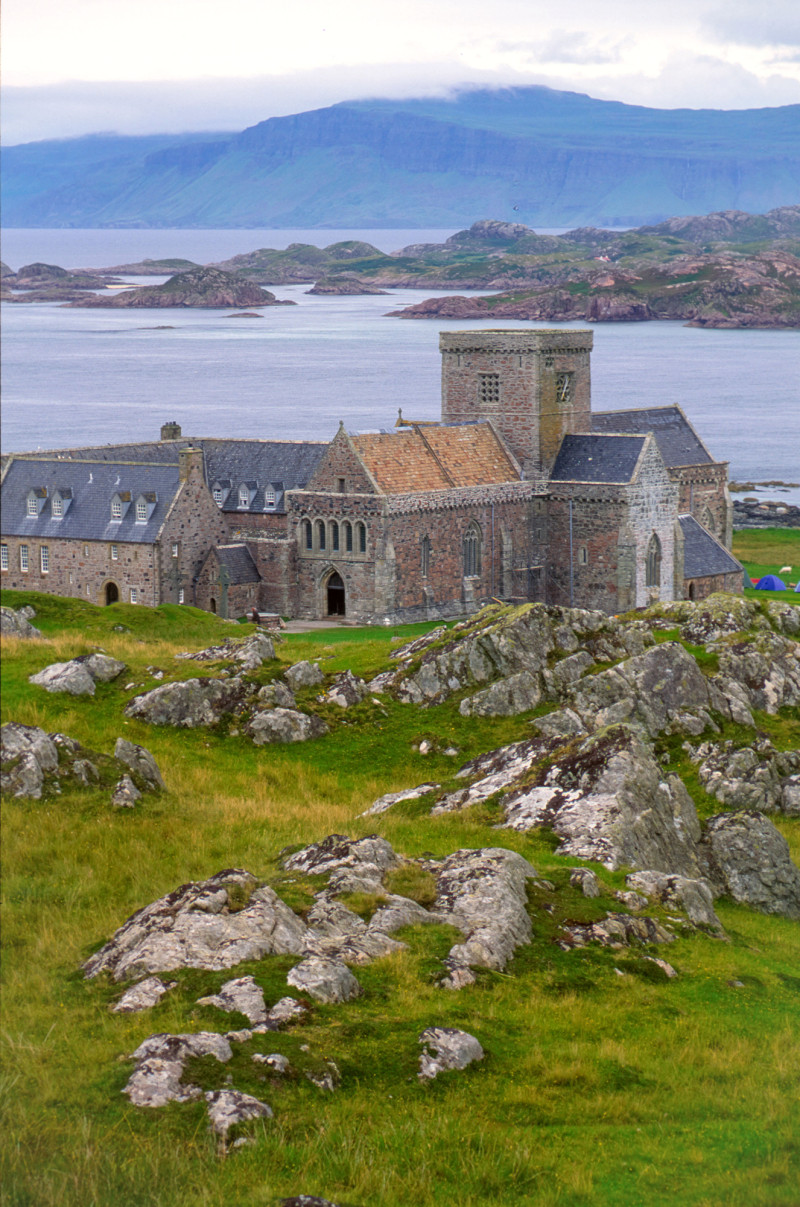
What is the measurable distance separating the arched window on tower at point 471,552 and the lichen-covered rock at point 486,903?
62162 mm

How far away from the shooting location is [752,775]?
3634 cm

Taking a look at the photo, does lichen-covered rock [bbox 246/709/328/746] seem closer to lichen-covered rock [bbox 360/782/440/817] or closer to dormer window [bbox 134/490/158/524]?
lichen-covered rock [bbox 360/782/440/817]

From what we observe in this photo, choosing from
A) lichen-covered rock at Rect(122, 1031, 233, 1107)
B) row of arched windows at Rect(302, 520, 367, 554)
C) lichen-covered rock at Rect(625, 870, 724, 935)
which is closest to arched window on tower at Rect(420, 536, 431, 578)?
row of arched windows at Rect(302, 520, 367, 554)

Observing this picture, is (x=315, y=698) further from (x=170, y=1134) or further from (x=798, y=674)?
(x=170, y=1134)

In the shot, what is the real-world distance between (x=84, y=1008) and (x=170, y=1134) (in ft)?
11.2

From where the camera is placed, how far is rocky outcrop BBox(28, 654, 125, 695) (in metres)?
37.8

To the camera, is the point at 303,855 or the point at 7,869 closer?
the point at 7,869

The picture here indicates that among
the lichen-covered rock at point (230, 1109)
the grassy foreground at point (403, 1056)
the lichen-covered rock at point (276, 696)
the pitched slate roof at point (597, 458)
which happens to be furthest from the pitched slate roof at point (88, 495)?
the lichen-covered rock at point (230, 1109)

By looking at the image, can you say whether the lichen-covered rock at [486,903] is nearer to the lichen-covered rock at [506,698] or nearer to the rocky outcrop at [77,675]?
the lichen-covered rock at [506,698]

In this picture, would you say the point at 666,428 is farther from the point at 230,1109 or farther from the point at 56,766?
the point at 230,1109

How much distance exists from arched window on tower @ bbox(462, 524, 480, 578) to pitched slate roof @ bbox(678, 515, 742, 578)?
12.9 metres

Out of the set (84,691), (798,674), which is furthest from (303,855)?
(798,674)

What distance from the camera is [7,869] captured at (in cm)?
A: 2380

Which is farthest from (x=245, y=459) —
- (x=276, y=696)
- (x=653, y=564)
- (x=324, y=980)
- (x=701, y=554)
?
(x=324, y=980)
